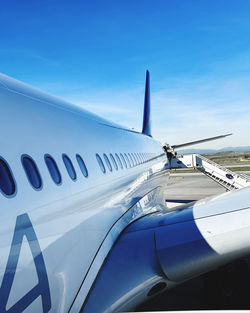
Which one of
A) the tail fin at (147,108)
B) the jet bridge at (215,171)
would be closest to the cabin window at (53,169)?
the jet bridge at (215,171)

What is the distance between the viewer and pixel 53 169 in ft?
9.90

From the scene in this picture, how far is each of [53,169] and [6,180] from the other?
0.81 metres

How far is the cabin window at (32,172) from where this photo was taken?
8.34 feet

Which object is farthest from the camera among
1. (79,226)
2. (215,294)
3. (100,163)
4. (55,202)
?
(215,294)

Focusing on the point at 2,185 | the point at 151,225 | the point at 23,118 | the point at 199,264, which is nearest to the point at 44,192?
the point at 2,185

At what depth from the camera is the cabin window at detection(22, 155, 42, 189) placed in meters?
2.54

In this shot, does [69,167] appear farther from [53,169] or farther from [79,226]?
[79,226]

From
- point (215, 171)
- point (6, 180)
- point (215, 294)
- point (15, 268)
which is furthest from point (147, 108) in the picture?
point (15, 268)

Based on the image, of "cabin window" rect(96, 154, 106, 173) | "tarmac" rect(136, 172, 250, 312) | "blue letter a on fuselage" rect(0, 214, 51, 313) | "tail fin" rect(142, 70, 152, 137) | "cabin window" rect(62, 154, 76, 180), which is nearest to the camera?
"blue letter a on fuselage" rect(0, 214, 51, 313)

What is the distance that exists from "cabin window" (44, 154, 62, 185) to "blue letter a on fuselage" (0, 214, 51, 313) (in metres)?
0.73

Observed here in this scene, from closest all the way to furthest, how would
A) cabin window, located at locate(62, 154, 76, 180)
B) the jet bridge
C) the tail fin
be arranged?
cabin window, located at locate(62, 154, 76, 180) → the jet bridge → the tail fin

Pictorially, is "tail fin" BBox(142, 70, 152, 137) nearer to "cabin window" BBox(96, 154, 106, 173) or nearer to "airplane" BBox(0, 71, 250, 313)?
"airplane" BBox(0, 71, 250, 313)

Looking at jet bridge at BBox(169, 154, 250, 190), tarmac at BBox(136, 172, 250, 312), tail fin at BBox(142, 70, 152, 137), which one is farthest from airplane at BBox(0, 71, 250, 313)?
tail fin at BBox(142, 70, 152, 137)

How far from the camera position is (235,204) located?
4.99m
